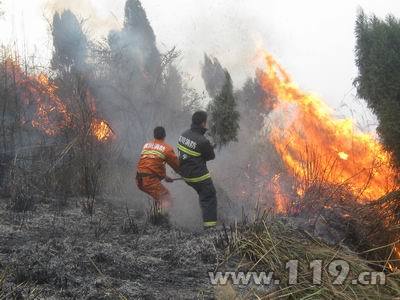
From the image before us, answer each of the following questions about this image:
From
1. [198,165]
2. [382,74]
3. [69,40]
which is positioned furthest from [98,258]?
[69,40]

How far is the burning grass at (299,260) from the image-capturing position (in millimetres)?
3459

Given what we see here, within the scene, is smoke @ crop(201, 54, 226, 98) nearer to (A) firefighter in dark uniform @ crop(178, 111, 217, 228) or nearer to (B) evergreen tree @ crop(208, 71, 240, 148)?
(B) evergreen tree @ crop(208, 71, 240, 148)

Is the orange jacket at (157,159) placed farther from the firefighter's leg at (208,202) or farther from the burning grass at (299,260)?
the burning grass at (299,260)

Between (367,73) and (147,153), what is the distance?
14.1 feet

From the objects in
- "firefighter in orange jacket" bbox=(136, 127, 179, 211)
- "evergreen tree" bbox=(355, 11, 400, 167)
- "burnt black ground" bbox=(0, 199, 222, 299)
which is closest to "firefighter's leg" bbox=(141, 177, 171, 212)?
"firefighter in orange jacket" bbox=(136, 127, 179, 211)

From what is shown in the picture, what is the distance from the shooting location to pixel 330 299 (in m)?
3.33

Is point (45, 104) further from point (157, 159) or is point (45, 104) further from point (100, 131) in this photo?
point (157, 159)

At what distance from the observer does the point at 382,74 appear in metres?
8.24

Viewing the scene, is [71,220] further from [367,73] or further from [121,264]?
[367,73]

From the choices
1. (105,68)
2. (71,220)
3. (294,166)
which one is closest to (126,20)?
(105,68)

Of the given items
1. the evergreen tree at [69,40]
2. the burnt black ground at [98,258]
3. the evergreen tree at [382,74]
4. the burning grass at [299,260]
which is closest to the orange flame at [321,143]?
the evergreen tree at [382,74]

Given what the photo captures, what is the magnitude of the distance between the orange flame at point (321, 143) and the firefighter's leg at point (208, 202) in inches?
68.7

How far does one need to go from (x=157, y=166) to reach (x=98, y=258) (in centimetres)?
294

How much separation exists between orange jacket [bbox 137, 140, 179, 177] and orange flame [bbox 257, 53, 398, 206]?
2238 mm
